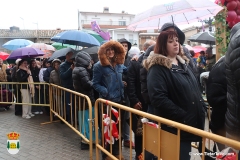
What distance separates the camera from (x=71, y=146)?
15.3 ft

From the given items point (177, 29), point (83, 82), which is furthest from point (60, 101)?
point (177, 29)

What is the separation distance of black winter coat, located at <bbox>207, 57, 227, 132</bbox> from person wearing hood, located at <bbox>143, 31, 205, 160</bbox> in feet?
0.71

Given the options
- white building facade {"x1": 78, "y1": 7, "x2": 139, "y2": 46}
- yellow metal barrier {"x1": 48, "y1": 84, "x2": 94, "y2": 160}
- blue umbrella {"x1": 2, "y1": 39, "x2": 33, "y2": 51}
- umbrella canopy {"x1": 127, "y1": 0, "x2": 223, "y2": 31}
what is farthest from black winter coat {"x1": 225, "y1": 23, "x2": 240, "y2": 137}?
white building facade {"x1": 78, "y1": 7, "x2": 139, "y2": 46}

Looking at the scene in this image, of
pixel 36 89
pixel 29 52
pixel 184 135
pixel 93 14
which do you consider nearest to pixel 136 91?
pixel 184 135

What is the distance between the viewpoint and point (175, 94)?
8.08ft

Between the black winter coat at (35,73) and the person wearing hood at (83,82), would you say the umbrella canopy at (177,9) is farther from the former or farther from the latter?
the black winter coat at (35,73)

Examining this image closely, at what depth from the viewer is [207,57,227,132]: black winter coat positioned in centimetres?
213

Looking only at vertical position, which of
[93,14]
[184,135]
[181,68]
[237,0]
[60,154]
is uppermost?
[93,14]

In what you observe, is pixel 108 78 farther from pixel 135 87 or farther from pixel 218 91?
pixel 218 91

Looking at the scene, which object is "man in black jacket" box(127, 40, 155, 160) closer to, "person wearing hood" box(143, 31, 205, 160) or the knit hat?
the knit hat

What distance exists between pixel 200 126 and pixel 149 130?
1.76ft

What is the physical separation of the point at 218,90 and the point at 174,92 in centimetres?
45

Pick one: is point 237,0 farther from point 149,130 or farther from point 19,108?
point 19,108

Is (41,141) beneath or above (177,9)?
beneath
